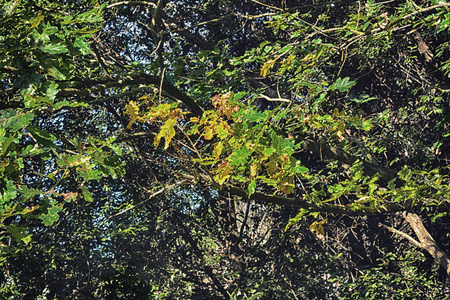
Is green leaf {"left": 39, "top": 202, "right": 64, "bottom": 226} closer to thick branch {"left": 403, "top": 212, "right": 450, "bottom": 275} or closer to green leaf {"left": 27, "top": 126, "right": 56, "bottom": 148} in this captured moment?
green leaf {"left": 27, "top": 126, "right": 56, "bottom": 148}

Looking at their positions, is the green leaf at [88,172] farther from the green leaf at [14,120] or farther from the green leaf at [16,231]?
the green leaf at [14,120]

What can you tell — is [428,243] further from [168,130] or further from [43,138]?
[43,138]

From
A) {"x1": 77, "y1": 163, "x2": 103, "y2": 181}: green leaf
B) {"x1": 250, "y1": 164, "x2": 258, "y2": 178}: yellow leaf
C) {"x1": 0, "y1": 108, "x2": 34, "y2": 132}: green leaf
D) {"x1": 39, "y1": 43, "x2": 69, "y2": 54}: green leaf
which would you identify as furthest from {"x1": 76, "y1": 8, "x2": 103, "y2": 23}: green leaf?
{"x1": 250, "y1": 164, "x2": 258, "y2": 178}: yellow leaf

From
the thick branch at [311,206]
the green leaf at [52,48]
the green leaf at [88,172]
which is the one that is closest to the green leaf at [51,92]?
the green leaf at [52,48]

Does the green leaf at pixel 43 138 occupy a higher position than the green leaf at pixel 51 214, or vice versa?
the green leaf at pixel 43 138

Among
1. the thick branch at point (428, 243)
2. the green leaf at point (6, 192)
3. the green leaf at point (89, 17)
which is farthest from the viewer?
the thick branch at point (428, 243)

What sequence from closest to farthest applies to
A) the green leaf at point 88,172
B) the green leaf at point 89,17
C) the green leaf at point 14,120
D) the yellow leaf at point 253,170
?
the green leaf at point 14,120
the green leaf at point 89,17
the green leaf at point 88,172
the yellow leaf at point 253,170

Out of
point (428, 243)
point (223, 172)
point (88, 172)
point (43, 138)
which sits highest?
point (43, 138)

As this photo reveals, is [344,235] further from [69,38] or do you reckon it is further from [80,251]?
[69,38]

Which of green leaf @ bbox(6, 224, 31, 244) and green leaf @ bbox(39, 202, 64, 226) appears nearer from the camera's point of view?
green leaf @ bbox(6, 224, 31, 244)

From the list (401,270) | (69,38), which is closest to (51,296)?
(401,270)

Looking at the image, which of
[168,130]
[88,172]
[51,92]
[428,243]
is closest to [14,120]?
[51,92]

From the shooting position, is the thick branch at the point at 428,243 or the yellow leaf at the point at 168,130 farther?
the thick branch at the point at 428,243

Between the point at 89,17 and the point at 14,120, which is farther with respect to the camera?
the point at 89,17
